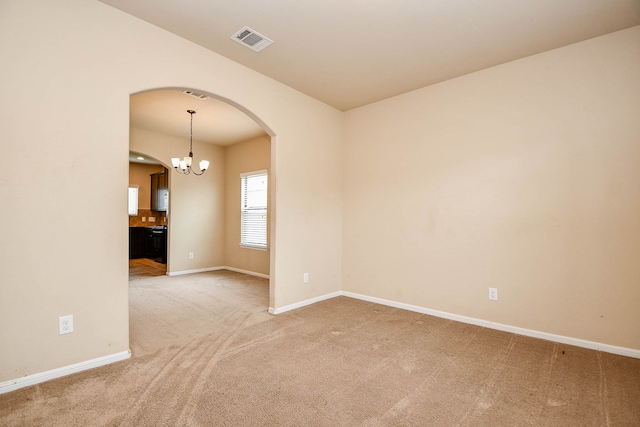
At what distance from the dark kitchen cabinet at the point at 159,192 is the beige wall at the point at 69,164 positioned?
5.69 meters

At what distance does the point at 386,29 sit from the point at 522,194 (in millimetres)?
2138

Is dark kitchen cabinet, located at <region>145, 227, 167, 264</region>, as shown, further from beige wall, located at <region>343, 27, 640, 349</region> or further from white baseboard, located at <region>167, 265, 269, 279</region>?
beige wall, located at <region>343, 27, 640, 349</region>

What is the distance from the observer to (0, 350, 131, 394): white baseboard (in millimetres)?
1976

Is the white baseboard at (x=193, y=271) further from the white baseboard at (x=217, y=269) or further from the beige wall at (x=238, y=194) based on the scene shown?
the beige wall at (x=238, y=194)

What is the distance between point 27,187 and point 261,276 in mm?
4244

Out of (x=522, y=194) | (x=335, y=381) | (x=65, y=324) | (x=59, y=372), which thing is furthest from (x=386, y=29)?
(x=59, y=372)

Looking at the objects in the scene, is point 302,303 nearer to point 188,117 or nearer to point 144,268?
point 188,117

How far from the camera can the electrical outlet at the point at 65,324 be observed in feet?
7.13

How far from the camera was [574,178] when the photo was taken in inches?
112

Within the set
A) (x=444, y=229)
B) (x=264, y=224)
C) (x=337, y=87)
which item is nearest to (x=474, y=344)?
(x=444, y=229)

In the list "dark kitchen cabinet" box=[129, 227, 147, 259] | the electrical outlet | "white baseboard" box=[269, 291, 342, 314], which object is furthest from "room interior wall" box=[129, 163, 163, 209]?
the electrical outlet

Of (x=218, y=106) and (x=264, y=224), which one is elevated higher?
(x=218, y=106)

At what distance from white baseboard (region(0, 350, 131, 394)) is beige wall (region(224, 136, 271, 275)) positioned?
355 cm

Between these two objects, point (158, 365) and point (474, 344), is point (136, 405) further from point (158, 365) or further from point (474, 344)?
point (474, 344)
